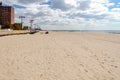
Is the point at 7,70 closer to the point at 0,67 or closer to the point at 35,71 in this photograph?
the point at 0,67

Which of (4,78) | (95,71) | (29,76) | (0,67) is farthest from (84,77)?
(0,67)

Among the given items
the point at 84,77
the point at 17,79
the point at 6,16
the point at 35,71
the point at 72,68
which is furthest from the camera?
the point at 6,16

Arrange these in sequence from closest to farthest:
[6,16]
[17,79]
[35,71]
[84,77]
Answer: [17,79]
[84,77]
[35,71]
[6,16]

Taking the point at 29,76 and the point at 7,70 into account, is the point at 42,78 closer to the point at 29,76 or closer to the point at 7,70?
the point at 29,76

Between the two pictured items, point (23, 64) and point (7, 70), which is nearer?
point (7, 70)

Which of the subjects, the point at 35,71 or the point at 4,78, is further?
the point at 35,71

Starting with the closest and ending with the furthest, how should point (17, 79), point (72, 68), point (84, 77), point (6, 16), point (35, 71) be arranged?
point (17, 79)
point (84, 77)
point (35, 71)
point (72, 68)
point (6, 16)

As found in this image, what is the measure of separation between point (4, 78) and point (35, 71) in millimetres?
1273

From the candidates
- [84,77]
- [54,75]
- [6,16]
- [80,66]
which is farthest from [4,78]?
[6,16]

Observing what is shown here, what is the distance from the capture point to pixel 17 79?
6.12 metres

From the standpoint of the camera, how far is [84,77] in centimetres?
652

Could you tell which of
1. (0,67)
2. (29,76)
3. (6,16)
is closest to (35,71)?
(29,76)

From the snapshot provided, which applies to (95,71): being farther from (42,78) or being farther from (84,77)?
(42,78)

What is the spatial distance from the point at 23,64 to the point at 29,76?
5.40 ft
